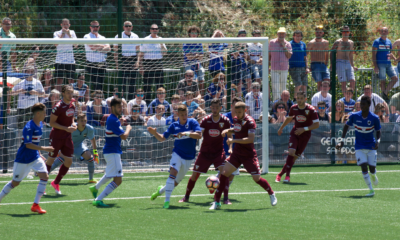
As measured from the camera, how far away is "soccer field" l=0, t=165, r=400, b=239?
6.23 meters

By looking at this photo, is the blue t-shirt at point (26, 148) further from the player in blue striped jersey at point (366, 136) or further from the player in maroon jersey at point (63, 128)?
the player in blue striped jersey at point (366, 136)

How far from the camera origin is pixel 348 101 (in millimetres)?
13977

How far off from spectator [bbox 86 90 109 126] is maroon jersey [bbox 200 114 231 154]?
4.68m

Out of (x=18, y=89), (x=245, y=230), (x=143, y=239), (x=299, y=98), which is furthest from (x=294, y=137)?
(x=18, y=89)

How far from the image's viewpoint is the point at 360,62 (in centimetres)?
1620

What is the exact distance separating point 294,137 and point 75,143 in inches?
191

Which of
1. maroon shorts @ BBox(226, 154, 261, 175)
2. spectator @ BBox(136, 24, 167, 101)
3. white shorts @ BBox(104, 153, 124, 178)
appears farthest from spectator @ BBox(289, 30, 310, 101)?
white shorts @ BBox(104, 153, 124, 178)

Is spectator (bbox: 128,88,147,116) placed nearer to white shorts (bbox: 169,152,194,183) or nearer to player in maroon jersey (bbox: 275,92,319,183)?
player in maroon jersey (bbox: 275,92,319,183)

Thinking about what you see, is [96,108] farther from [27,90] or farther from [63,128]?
[63,128]

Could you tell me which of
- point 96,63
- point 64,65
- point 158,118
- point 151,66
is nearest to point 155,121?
point 158,118

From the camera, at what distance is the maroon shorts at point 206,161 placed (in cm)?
860

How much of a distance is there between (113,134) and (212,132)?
172cm

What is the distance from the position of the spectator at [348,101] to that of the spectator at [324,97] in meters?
0.40

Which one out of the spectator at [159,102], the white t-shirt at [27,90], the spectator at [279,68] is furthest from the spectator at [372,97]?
the white t-shirt at [27,90]
